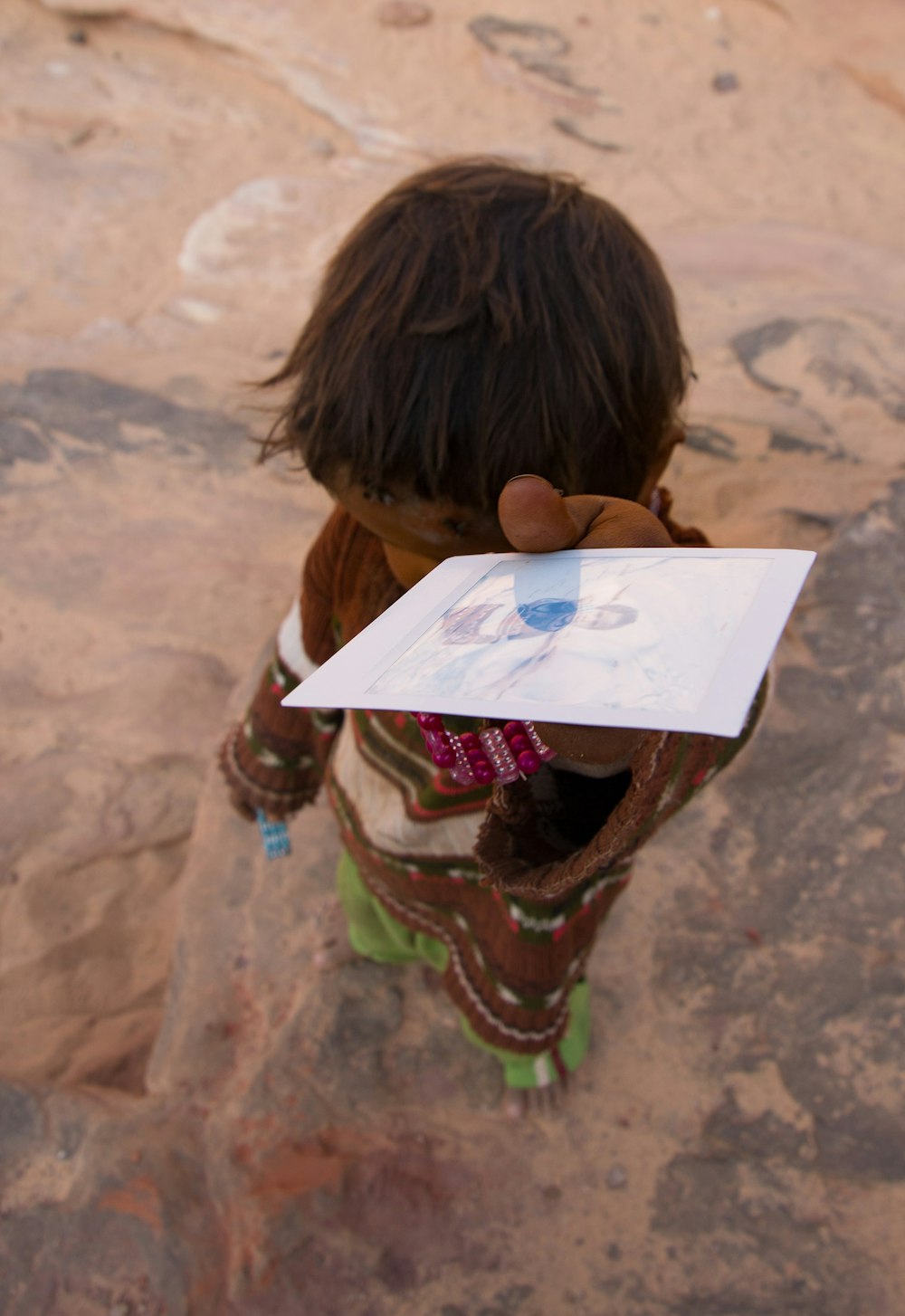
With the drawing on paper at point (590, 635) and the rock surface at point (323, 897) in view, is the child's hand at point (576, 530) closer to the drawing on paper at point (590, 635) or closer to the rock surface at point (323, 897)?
the drawing on paper at point (590, 635)

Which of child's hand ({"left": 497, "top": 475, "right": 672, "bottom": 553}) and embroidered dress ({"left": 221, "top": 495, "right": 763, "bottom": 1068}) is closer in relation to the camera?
child's hand ({"left": 497, "top": 475, "right": 672, "bottom": 553})

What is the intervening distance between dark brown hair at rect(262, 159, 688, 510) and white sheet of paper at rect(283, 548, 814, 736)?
0.17 m

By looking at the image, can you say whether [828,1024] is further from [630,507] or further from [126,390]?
[126,390]

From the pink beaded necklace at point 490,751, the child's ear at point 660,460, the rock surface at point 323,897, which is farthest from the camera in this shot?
the rock surface at point 323,897

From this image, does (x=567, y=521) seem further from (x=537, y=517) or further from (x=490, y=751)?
(x=490, y=751)

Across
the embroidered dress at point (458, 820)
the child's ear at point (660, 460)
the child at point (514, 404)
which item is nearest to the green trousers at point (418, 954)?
the embroidered dress at point (458, 820)

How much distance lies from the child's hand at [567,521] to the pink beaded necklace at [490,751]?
0.15m

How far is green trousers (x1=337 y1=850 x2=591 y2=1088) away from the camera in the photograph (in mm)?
1436

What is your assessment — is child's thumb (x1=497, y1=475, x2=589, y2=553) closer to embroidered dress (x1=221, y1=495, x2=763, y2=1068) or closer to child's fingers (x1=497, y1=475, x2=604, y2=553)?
child's fingers (x1=497, y1=475, x2=604, y2=553)

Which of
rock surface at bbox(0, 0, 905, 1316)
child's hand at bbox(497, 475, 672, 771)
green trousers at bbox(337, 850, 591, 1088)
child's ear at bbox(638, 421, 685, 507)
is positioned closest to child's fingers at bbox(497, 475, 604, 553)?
child's hand at bbox(497, 475, 672, 771)

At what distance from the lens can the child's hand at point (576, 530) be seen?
677mm

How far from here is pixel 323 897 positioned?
5.80 feet

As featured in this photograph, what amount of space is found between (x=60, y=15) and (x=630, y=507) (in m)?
6.06

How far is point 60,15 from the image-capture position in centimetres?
523
